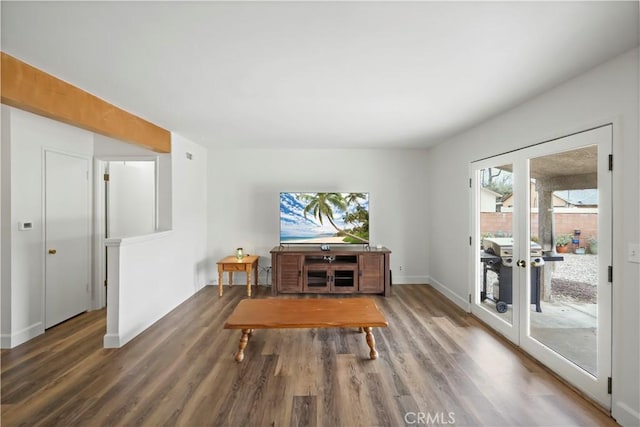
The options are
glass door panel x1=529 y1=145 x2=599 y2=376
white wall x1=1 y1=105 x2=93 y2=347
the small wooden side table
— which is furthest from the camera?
the small wooden side table

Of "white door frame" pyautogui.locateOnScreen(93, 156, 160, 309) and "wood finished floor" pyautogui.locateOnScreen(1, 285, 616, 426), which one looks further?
"white door frame" pyautogui.locateOnScreen(93, 156, 160, 309)

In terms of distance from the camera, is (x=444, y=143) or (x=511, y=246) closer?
(x=511, y=246)

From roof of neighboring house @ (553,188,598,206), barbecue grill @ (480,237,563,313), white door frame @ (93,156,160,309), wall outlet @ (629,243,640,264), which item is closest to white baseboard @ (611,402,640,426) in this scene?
barbecue grill @ (480,237,563,313)

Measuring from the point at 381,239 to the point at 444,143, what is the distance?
1835mm

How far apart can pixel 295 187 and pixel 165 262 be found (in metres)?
2.25

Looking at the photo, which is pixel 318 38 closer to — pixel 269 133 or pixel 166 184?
pixel 269 133

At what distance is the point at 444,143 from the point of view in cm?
413

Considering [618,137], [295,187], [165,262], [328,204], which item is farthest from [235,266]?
[618,137]

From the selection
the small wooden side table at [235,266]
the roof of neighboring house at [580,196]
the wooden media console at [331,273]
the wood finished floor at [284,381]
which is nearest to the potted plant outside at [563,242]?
the roof of neighboring house at [580,196]

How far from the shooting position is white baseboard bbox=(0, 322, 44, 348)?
251 centimetres

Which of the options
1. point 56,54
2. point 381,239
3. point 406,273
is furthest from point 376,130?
point 56,54

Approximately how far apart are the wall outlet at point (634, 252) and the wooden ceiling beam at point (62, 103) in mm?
4063

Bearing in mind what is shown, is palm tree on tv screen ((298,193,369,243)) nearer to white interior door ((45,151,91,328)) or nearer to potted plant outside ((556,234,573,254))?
potted plant outside ((556,234,573,254))

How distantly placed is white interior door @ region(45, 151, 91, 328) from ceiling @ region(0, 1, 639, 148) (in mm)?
1230
